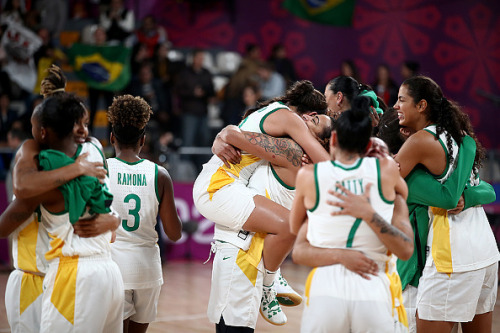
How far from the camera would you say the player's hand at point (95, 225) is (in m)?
Result: 3.42

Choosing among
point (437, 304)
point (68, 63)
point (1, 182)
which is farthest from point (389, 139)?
point (68, 63)

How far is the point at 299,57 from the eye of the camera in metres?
15.1

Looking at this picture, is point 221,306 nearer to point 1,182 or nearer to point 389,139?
point 389,139

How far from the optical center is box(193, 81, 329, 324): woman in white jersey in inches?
161

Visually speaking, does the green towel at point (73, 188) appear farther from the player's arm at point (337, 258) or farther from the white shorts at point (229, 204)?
the player's arm at point (337, 258)

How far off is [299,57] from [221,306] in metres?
11.5

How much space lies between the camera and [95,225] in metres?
3.45

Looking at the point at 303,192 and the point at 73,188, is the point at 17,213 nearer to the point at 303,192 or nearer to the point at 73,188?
the point at 73,188

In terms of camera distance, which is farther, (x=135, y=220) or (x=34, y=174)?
(x=135, y=220)

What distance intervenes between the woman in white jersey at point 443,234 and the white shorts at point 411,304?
12 centimetres

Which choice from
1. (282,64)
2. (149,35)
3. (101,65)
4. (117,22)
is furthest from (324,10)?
(101,65)

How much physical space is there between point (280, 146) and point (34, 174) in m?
1.53

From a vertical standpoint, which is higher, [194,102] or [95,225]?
[194,102]

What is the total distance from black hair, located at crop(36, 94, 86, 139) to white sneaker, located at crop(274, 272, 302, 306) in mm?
1865
